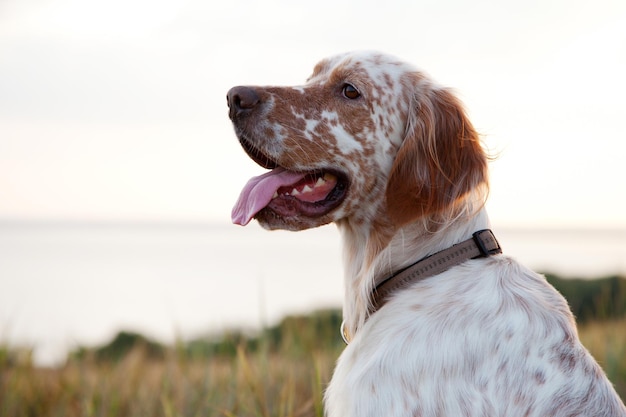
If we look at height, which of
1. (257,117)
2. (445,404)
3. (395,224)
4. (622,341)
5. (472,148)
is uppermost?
(257,117)

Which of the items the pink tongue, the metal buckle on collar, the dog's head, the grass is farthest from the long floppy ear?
the grass

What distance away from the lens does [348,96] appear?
11.0 ft

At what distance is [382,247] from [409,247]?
0.45 ft

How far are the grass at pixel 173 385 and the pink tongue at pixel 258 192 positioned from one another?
111 cm

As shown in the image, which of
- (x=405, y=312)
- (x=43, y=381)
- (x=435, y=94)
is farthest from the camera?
(x=43, y=381)

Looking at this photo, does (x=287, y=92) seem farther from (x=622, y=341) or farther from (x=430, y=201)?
(x=622, y=341)

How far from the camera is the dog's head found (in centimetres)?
309

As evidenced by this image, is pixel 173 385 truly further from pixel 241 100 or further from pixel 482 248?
pixel 482 248

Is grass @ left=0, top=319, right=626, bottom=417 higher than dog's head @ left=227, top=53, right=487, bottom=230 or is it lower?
lower

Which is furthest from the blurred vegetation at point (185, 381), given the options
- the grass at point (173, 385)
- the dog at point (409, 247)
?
the dog at point (409, 247)

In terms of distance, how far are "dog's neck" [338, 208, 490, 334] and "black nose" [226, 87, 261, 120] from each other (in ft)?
2.21

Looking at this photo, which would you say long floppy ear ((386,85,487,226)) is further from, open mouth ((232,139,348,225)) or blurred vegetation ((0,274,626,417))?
blurred vegetation ((0,274,626,417))

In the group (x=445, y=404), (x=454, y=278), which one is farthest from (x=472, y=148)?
(x=445, y=404)

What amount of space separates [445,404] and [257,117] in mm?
1413
